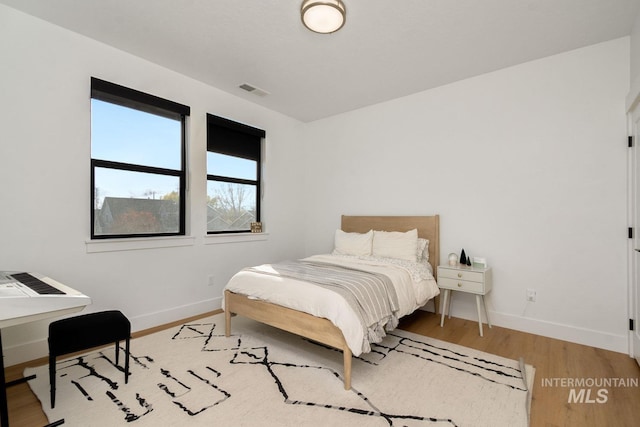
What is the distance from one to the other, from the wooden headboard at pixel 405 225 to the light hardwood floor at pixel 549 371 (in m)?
0.78

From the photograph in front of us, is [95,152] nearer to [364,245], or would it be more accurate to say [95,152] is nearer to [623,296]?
[364,245]

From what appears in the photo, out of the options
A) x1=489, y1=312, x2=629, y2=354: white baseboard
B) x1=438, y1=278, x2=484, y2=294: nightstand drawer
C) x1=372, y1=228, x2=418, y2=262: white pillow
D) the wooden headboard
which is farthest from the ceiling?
x1=489, y1=312, x2=629, y2=354: white baseboard

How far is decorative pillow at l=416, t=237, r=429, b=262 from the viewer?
3459mm

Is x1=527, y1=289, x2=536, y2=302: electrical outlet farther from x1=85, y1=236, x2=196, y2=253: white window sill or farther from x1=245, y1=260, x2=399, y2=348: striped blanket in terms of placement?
x1=85, y1=236, x2=196, y2=253: white window sill

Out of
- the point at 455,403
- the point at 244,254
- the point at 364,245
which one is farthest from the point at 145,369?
the point at 364,245

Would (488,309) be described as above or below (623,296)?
below

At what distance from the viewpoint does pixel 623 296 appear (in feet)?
8.54

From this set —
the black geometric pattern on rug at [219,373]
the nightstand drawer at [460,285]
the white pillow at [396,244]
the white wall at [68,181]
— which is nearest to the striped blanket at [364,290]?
the black geometric pattern on rug at [219,373]

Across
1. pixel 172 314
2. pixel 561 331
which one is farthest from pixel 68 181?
pixel 561 331

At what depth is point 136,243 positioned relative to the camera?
119 inches

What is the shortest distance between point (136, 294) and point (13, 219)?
1.16 meters

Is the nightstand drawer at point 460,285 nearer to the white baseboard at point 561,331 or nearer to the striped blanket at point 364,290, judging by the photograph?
the white baseboard at point 561,331

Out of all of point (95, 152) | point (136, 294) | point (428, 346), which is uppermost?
point (95, 152)

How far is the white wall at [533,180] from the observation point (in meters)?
2.68
